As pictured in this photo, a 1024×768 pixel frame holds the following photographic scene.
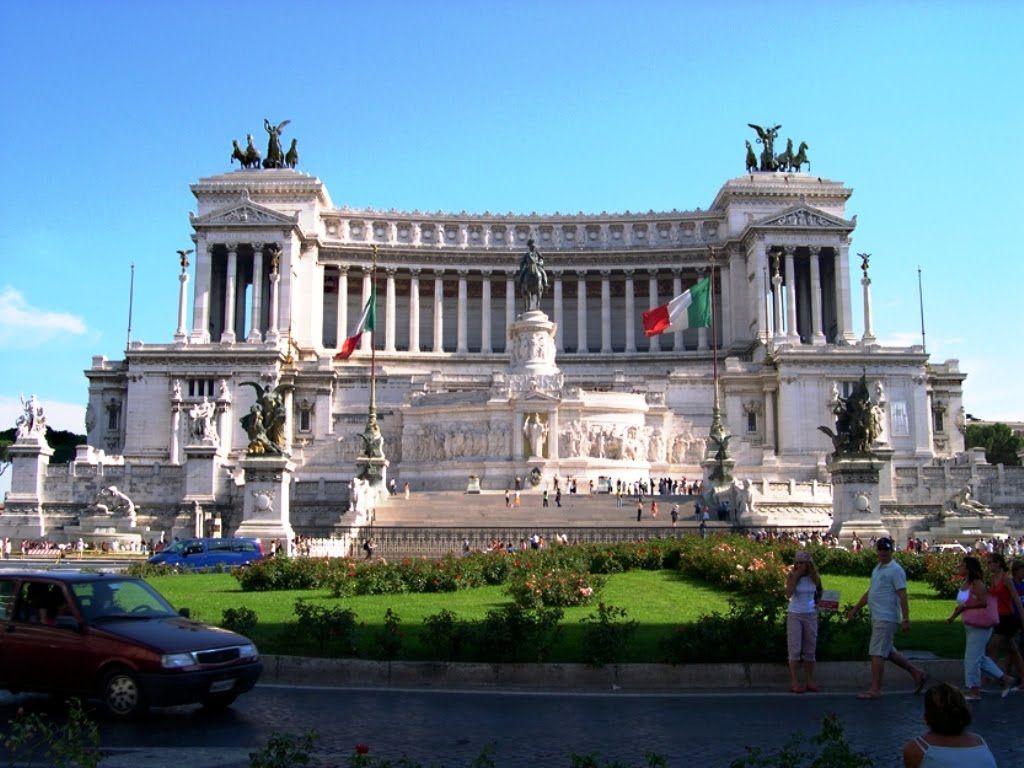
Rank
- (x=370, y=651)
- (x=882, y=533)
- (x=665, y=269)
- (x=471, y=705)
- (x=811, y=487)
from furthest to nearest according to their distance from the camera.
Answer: (x=665, y=269) → (x=811, y=487) → (x=882, y=533) → (x=370, y=651) → (x=471, y=705)

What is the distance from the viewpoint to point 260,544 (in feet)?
128

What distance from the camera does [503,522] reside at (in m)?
47.4

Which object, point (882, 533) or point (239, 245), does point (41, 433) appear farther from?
point (882, 533)

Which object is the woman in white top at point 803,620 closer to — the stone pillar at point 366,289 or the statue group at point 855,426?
the statue group at point 855,426

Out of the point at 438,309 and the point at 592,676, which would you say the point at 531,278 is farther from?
the point at 592,676

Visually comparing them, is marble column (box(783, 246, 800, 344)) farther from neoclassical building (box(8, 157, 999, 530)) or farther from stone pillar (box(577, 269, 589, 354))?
stone pillar (box(577, 269, 589, 354))

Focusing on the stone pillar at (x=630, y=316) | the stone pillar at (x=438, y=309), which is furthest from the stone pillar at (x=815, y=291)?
the stone pillar at (x=438, y=309)

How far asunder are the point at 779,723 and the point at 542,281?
6143 centimetres

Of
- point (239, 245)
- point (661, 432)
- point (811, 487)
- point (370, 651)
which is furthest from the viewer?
point (239, 245)

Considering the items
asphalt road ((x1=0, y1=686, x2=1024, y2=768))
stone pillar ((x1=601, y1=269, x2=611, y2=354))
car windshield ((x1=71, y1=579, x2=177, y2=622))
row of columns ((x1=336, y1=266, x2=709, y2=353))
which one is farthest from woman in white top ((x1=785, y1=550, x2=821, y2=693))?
stone pillar ((x1=601, y1=269, x2=611, y2=354))

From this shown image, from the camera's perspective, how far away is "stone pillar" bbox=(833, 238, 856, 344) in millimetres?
90438

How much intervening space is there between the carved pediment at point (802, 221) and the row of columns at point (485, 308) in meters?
10.8

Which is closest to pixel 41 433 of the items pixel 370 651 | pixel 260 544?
pixel 260 544

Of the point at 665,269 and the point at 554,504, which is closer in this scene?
the point at 554,504
